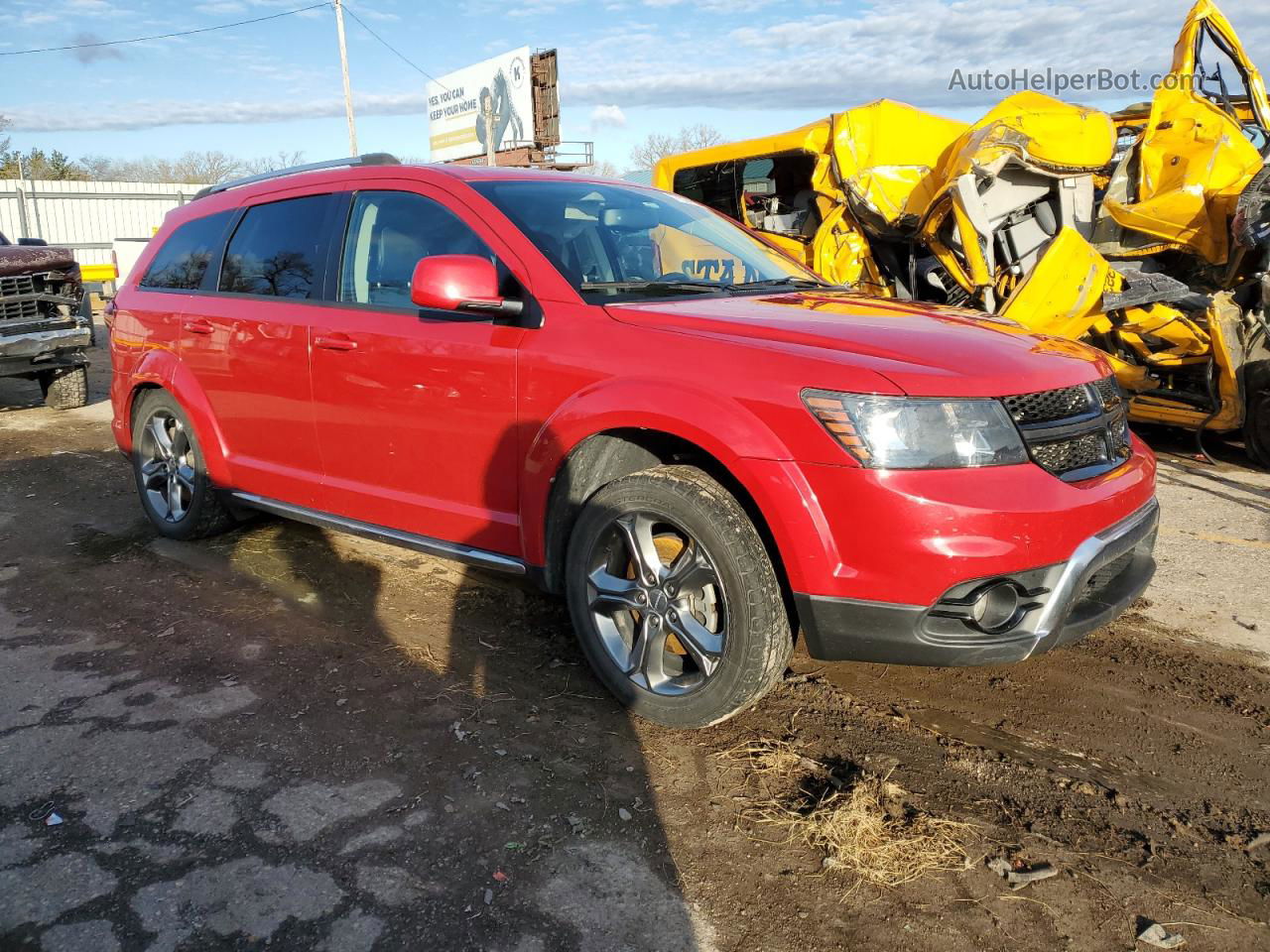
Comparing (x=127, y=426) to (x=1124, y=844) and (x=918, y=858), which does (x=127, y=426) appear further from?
(x=1124, y=844)

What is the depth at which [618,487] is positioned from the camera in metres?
3.12

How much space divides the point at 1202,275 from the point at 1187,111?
4.28 feet

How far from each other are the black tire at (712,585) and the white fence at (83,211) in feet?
88.8

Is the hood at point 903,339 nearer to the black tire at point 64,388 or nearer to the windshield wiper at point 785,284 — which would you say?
the windshield wiper at point 785,284

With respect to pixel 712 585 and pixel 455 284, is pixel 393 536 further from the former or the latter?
pixel 712 585

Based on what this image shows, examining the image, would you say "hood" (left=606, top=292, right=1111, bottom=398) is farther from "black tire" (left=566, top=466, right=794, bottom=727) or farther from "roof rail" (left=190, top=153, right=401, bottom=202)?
"roof rail" (left=190, top=153, right=401, bottom=202)

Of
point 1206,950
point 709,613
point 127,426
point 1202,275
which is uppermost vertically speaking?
point 1202,275

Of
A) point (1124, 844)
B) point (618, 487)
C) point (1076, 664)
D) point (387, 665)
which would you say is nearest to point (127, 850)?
point (387, 665)

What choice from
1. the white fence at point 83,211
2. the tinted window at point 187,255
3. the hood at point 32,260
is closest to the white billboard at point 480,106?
the white fence at point 83,211

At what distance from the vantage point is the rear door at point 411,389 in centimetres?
349

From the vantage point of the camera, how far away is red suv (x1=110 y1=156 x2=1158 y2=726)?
266cm

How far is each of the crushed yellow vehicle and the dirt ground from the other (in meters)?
3.08

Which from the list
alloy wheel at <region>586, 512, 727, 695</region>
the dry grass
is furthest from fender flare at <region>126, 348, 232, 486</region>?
the dry grass

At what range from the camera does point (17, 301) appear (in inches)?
360
